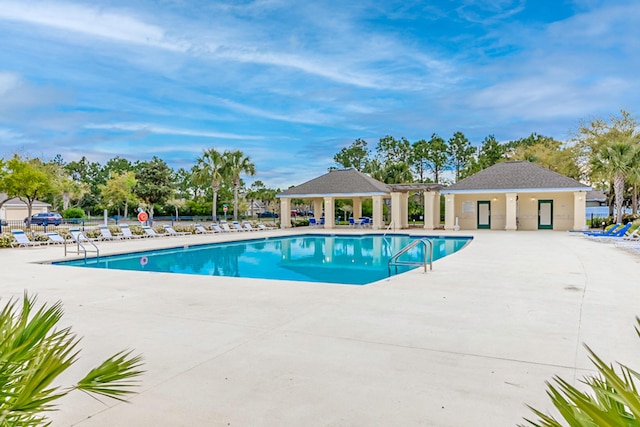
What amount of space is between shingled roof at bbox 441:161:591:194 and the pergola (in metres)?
1.73

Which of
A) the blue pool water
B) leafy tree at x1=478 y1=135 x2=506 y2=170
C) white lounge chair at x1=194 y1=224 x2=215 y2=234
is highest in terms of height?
leafy tree at x1=478 y1=135 x2=506 y2=170

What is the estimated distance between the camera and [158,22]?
770 inches

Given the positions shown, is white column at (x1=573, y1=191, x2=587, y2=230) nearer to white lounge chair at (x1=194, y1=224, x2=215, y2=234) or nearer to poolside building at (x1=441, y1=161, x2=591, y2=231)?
poolside building at (x1=441, y1=161, x2=591, y2=231)

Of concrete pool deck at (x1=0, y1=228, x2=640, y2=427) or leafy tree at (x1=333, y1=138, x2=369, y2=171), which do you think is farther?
leafy tree at (x1=333, y1=138, x2=369, y2=171)

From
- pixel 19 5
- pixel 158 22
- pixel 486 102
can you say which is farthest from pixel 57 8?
pixel 486 102

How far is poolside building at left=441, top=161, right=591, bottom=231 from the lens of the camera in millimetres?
27125

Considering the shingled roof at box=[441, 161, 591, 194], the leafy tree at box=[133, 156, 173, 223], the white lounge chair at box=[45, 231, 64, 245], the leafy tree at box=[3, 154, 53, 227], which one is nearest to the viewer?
the white lounge chair at box=[45, 231, 64, 245]

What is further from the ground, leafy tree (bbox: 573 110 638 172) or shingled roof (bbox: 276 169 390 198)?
leafy tree (bbox: 573 110 638 172)

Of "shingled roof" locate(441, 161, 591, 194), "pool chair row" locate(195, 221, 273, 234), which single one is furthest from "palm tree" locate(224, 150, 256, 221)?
"shingled roof" locate(441, 161, 591, 194)

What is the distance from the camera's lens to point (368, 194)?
1222 inches

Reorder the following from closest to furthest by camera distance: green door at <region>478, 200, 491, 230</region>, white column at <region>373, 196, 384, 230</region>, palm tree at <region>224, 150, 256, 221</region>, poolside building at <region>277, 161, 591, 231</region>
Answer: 1. poolside building at <region>277, 161, 591, 231</region>
2. green door at <region>478, 200, 491, 230</region>
3. white column at <region>373, 196, 384, 230</region>
4. palm tree at <region>224, 150, 256, 221</region>

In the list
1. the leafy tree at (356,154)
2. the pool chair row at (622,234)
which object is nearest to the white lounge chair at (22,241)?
the pool chair row at (622,234)

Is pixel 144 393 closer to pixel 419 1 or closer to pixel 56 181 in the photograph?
pixel 419 1

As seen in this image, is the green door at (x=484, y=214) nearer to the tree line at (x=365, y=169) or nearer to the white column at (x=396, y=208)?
the white column at (x=396, y=208)
